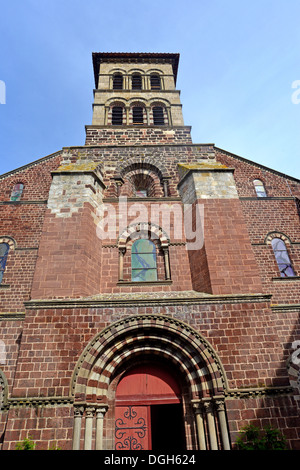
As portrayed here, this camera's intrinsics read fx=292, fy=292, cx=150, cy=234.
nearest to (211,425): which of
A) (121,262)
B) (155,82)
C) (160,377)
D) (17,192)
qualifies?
(160,377)

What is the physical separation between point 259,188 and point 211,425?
949 cm

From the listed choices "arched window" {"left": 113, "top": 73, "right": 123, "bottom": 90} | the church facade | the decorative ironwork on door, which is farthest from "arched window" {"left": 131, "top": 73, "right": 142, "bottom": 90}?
the decorative ironwork on door

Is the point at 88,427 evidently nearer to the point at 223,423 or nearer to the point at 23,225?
the point at 223,423

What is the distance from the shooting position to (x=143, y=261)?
31.6ft

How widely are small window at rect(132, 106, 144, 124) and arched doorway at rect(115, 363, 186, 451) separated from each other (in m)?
12.1

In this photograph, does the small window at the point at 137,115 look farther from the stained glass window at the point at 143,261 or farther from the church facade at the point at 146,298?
the stained glass window at the point at 143,261

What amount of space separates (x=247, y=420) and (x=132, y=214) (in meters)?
6.83

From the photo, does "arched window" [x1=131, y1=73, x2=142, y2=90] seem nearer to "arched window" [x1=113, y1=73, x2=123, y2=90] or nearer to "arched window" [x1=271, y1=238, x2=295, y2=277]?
"arched window" [x1=113, y1=73, x2=123, y2=90]

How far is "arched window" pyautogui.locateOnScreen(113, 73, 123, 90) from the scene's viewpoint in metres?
17.4

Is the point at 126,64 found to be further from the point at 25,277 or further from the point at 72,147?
the point at 25,277

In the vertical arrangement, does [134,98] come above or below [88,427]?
above

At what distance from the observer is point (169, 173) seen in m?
11.8

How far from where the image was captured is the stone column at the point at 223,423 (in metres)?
6.12
